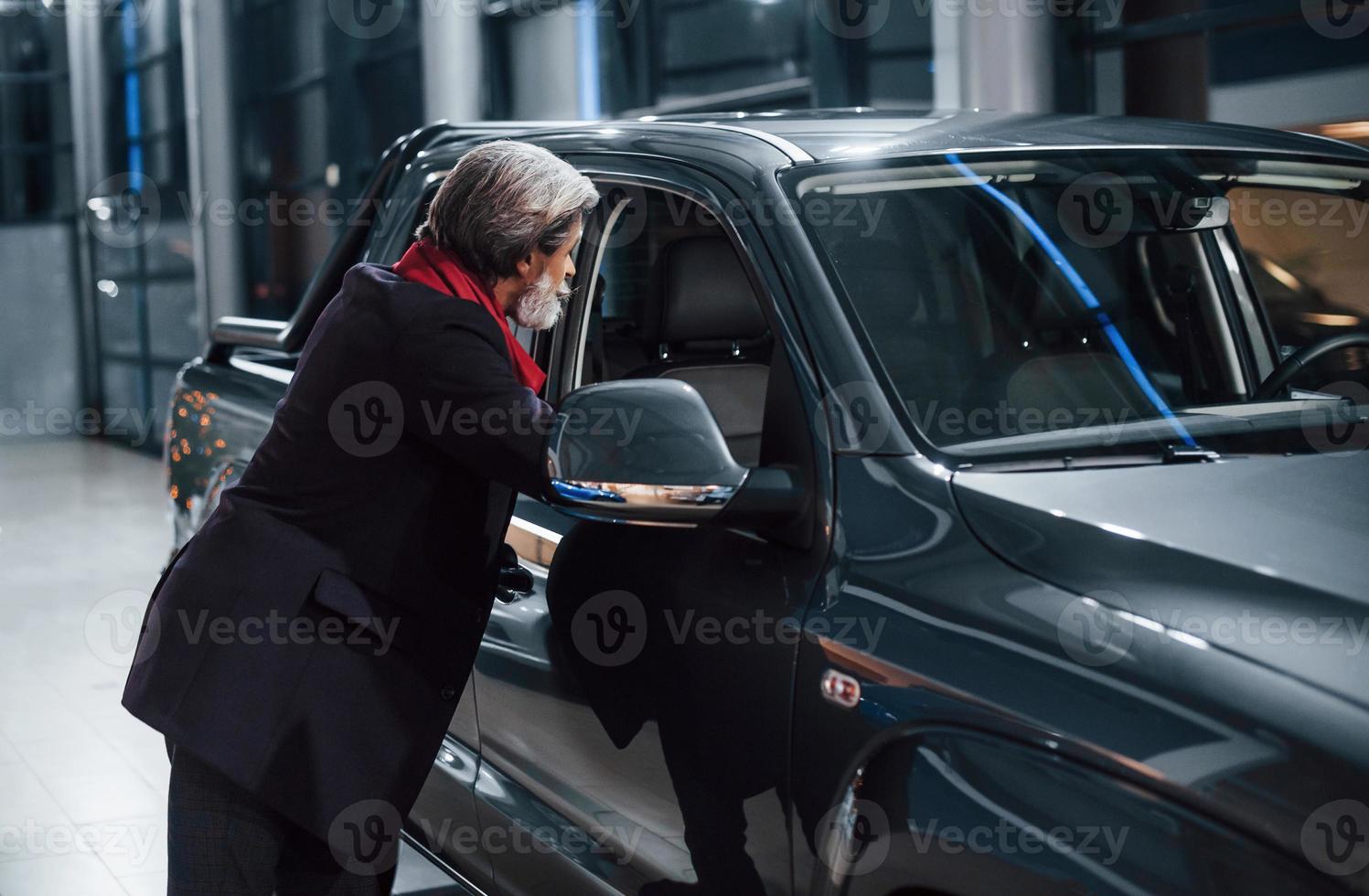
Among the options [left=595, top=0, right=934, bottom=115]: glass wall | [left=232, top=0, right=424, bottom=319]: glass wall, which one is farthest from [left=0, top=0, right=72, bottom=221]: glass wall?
[left=595, top=0, right=934, bottom=115]: glass wall

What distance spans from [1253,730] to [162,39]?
1495 centimetres

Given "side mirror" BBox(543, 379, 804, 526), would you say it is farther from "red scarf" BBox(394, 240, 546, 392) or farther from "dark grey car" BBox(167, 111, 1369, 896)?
"red scarf" BBox(394, 240, 546, 392)

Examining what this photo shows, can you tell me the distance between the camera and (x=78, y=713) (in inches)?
221

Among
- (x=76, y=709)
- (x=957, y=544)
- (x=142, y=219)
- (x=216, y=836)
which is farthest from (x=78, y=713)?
(x=142, y=219)

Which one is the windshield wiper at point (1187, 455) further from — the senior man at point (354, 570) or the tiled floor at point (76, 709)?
the tiled floor at point (76, 709)

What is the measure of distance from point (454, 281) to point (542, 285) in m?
0.14

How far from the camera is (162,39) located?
14688 mm

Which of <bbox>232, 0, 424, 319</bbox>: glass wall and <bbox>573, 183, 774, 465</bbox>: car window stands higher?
<bbox>232, 0, 424, 319</bbox>: glass wall

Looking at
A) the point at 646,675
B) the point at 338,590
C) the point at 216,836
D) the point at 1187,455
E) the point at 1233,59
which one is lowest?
the point at 216,836

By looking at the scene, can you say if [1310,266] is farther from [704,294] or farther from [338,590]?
[338,590]

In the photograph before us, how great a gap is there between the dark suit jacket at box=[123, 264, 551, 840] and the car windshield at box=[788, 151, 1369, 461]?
565 millimetres

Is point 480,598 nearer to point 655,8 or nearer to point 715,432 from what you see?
point 715,432

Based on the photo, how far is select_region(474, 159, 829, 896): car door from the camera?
6.30 ft

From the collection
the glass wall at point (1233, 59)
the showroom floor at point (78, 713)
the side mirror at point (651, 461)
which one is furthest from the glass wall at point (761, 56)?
the side mirror at point (651, 461)
